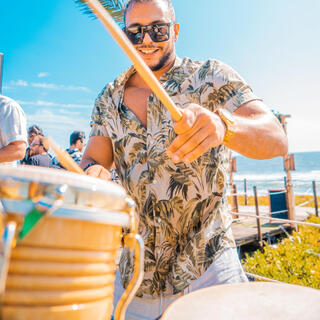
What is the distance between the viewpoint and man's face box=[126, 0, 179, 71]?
1688 millimetres

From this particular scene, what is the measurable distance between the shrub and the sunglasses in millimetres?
4803

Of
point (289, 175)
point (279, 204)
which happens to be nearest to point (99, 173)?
point (289, 175)

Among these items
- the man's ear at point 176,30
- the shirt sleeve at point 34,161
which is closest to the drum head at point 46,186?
the man's ear at point 176,30

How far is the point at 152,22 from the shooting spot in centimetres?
168

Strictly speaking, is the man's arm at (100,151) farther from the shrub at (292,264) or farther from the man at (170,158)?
the shrub at (292,264)

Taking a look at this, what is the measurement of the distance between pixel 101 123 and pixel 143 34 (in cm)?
58

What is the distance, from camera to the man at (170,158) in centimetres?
142

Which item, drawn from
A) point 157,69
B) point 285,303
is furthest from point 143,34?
point 285,303

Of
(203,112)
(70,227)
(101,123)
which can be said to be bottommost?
(70,227)

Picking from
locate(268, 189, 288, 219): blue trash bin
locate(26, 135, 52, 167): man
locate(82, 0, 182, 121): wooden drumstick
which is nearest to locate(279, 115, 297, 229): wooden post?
locate(268, 189, 288, 219): blue trash bin

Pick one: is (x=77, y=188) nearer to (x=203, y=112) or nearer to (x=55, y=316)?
(x=55, y=316)

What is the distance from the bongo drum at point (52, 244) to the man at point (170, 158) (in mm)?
770

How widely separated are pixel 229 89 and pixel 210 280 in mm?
957

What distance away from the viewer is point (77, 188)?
533 mm
